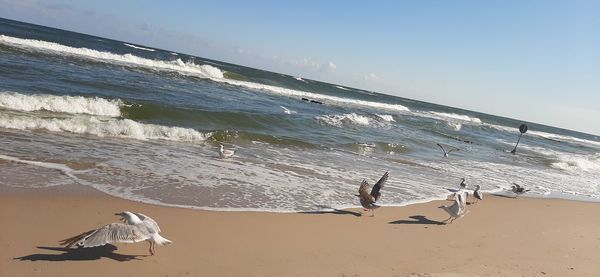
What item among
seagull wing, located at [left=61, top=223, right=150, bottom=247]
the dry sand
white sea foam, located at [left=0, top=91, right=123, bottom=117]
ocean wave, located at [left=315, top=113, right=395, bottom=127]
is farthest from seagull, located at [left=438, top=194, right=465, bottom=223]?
ocean wave, located at [left=315, top=113, right=395, bottom=127]

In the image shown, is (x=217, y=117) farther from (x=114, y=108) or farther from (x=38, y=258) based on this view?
(x=38, y=258)

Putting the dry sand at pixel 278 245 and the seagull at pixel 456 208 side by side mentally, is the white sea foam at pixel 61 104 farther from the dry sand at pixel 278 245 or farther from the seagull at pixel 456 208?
the seagull at pixel 456 208

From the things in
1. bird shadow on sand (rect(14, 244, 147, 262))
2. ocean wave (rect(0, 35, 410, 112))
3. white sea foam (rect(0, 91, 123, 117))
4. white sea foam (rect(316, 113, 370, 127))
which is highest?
ocean wave (rect(0, 35, 410, 112))

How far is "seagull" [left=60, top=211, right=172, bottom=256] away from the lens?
498cm

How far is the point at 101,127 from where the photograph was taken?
1245cm

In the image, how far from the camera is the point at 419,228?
7973 millimetres

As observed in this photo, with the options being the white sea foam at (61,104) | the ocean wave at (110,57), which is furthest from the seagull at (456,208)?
the ocean wave at (110,57)

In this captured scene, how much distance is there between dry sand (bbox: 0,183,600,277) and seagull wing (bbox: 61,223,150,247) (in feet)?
0.60

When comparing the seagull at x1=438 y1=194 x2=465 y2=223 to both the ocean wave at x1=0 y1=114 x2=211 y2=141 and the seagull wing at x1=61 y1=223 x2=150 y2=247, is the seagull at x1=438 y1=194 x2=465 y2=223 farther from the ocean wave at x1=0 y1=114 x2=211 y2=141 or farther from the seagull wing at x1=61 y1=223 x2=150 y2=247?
the ocean wave at x1=0 y1=114 x2=211 y2=141

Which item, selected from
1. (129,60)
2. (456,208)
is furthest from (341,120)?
(129,60)

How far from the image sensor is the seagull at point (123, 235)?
196 inches

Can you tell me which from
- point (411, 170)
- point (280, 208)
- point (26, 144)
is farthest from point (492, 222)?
point (26, 144)

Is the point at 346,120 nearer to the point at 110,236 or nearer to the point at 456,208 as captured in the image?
the point at 456,208

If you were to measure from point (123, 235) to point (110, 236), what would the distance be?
126 millimetres
